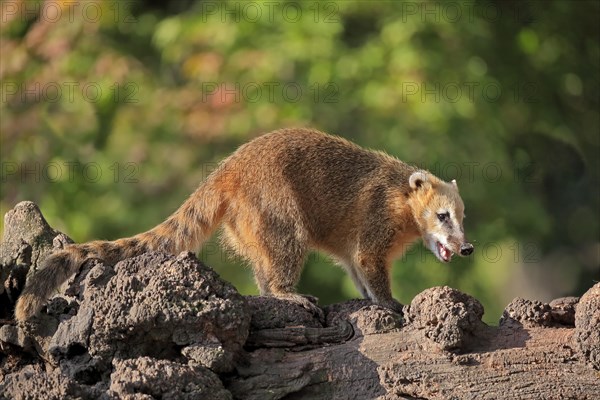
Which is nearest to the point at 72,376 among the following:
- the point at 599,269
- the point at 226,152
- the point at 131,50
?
the point at 226,152

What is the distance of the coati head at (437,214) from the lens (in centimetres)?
941

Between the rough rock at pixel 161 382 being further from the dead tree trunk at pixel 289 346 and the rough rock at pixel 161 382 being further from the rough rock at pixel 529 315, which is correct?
the rough rock at pixel 529 315

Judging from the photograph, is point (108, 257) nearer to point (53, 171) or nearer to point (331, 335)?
point (331, 335)

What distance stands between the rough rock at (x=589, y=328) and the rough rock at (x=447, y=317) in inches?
22.9

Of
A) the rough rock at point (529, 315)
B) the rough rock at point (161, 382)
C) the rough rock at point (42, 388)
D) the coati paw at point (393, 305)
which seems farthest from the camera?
the coati paw at point (393, 305)

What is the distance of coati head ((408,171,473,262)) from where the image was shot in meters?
9.41

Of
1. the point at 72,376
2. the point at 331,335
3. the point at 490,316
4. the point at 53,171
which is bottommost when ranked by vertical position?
the point at 72,376

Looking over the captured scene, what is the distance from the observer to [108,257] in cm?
769

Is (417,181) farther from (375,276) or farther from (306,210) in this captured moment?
(306,210)

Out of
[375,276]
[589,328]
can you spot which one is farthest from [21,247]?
[589,328]

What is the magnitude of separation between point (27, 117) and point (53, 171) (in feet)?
2.68

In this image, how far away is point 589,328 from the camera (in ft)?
21.4

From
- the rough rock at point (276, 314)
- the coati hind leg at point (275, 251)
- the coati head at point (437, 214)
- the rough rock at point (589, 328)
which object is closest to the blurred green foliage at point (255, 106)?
the coati head at point (437, 214)

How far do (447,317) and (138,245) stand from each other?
253 centimetres
